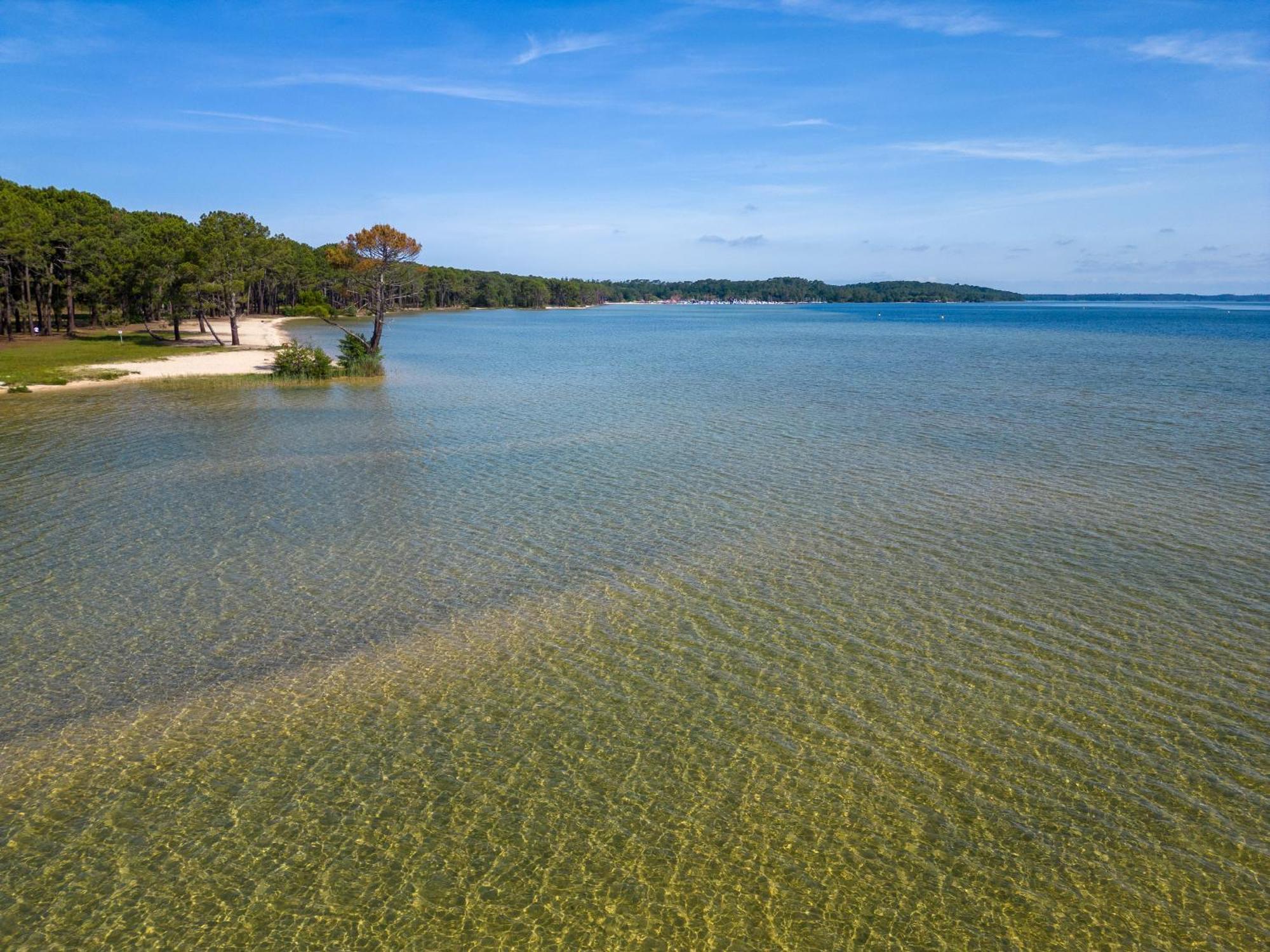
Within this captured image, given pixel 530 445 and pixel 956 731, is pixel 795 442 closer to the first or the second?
Answer: pixel 530 445

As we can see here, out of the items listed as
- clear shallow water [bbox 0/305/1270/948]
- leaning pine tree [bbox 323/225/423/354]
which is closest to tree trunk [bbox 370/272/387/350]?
leaning pine tree [bbox 323/225/423/354]

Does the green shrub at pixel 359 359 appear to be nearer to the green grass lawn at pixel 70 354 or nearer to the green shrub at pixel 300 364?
the green shrub at pixel 300 364

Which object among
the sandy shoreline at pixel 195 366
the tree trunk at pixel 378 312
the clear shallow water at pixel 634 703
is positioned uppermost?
the tree trunk at pixel 378 312

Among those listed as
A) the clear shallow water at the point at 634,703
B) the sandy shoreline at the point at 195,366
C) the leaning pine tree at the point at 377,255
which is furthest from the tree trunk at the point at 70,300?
the clear shallow water at the point at 634,703

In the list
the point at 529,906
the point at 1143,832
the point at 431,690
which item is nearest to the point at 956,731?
the point at 1143,832

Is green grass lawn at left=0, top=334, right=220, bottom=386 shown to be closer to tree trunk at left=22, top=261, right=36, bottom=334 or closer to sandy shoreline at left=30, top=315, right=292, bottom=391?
sandy shoreline at left=30, top=315, right=292, bottom=391

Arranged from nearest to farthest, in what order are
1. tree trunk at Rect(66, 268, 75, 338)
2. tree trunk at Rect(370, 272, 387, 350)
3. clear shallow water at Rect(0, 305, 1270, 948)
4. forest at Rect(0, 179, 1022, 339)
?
clear shallow water at Rect(0, 305, 1270, 948)
tree trunk at Rect(370, 272, 387, 350)
forest at Rect(0, 179, 1022, 339)
tree trunk at Rect(66, 268, 75, 338)
